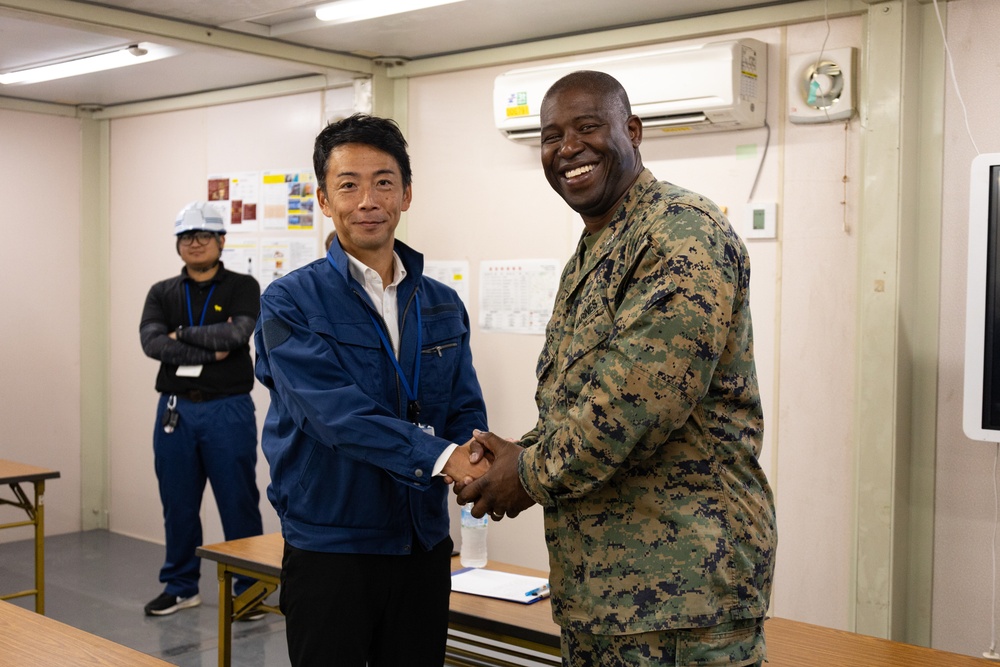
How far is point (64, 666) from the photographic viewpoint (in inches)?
82.7

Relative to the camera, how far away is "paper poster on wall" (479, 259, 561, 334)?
5.12 metres

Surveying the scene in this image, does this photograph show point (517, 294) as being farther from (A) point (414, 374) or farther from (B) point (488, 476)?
(B) point (488, 476)

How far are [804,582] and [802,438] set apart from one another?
24.0 inches

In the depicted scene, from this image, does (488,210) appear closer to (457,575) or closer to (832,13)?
(832,13)

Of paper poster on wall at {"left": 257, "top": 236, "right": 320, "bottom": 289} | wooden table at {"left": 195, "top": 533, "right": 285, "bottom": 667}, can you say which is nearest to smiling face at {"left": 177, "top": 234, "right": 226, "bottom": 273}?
paper poster on wall at {"left": 257, "top": 236, "right": 320, "bottom": 289}

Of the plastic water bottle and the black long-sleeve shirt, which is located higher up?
the black long-sleeve shirt

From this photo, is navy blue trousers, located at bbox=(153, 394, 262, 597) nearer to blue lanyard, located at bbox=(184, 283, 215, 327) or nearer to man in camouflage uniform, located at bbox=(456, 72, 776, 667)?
blue lanyard, located at bbox=(184, 283, 215, 327)

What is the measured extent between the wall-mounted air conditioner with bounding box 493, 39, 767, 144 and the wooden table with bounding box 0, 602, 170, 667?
2775 millimetres

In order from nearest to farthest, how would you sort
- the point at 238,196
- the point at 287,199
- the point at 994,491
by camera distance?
the point at 994,491, the point at 287,199, the point at 238,196

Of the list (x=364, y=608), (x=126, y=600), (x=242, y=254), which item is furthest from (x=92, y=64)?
(x=364, y=608)

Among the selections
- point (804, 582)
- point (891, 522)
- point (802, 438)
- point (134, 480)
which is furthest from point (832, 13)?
point (134, 480)

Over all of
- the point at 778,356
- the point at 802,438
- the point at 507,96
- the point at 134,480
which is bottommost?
the point at 134,480

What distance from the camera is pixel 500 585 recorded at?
3.03m

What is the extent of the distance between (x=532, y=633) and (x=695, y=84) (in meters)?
2.54
